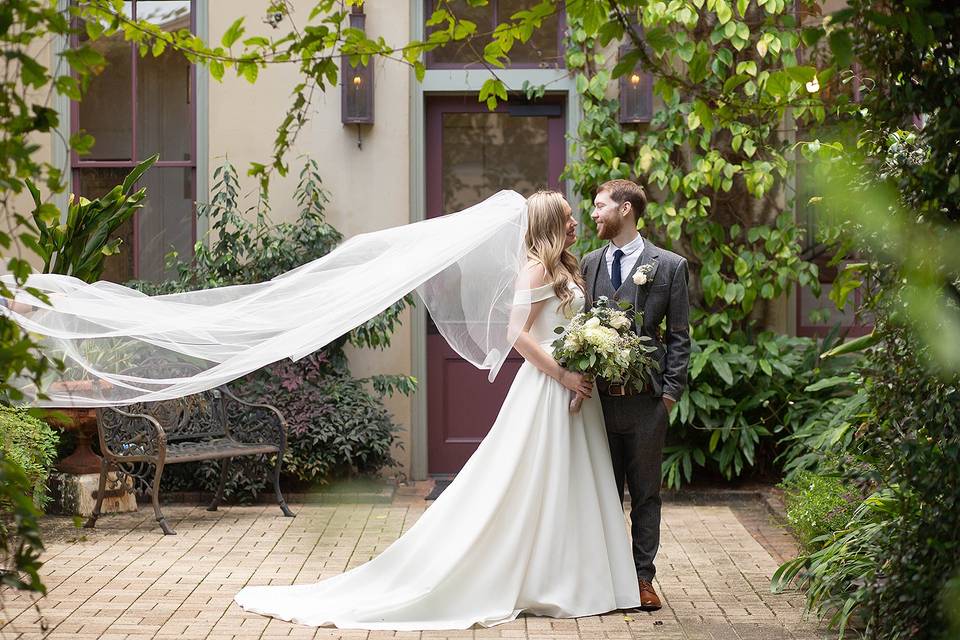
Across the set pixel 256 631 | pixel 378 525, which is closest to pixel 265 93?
pixel 378 525

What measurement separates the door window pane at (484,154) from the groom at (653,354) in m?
3.82

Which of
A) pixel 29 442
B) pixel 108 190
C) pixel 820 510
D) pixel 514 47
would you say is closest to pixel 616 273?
pixel 820 510

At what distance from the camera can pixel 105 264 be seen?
31.4 ft

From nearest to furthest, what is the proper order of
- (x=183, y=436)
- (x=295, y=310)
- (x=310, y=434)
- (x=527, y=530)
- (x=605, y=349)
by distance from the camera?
(x=605, y=349), (x=527, y=530), (x=295, y=310), (x=183, y=436), (x=310, y=434)

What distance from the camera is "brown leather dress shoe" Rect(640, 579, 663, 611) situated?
18.5ft

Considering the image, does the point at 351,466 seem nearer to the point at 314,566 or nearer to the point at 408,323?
the point at 408,323

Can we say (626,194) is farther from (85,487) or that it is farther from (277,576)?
(85,487)

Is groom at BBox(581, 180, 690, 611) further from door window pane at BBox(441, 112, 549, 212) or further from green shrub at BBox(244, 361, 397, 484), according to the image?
door window pane at BBox(441, 112, 549, 212)

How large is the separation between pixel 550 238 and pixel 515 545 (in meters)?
1.49

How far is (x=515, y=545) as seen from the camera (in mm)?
5496

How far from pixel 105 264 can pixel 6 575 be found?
7.08 meters

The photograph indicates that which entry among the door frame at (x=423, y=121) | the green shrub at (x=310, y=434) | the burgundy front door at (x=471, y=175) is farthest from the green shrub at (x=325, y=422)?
the burgundy front door at (x=471, y=175)

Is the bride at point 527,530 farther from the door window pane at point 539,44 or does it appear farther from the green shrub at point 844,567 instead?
the door window pane at point 539,44

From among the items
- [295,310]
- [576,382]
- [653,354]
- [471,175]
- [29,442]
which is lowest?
[29,442]
